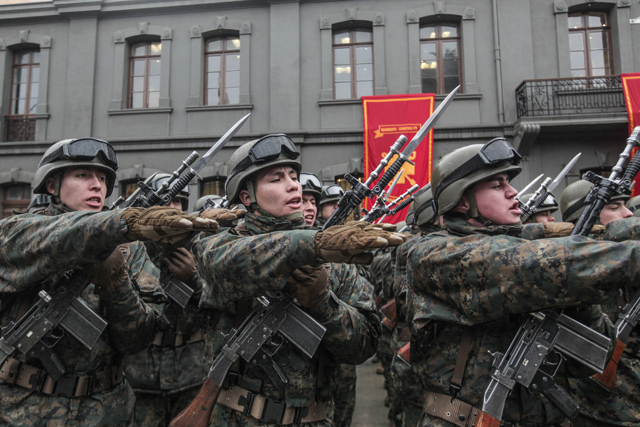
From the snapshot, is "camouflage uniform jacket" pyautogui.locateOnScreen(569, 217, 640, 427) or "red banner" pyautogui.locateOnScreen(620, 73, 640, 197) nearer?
"camouflage uniform jacket" pyautogui.locateOnScreen(569, 217, 640, 427)

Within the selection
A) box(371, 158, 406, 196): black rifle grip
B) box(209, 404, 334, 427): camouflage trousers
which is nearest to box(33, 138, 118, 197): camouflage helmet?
box(209, 404, 334, 427): camouflage trousers

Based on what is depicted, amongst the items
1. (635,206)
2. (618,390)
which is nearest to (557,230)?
(618,390)

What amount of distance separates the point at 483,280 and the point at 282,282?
914mm

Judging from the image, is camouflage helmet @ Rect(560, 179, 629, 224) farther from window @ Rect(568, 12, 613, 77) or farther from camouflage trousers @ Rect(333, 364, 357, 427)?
window @ Rect(568, 12, 613, 77)

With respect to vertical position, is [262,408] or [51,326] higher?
[51,326]

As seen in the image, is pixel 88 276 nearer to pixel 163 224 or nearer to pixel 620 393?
pixel 163 224

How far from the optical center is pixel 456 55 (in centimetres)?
1259

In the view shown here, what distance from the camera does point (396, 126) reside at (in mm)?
11508

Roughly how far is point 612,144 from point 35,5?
16963mm

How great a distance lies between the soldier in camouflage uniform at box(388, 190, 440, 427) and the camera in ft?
11.5

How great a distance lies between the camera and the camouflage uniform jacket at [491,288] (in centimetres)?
178

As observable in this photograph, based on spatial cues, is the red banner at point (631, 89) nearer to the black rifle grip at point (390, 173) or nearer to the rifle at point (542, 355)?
the black rifle grip at point (390, 173)

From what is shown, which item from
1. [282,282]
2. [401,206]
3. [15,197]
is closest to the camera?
[282,282]

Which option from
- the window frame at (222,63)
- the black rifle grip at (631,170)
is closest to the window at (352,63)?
the window frame at (222,63)
